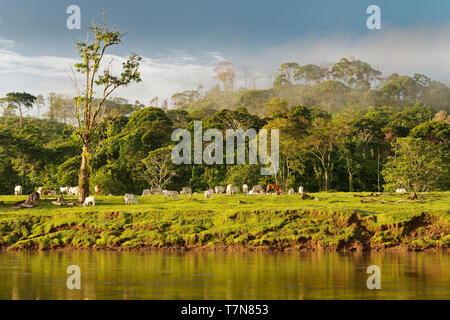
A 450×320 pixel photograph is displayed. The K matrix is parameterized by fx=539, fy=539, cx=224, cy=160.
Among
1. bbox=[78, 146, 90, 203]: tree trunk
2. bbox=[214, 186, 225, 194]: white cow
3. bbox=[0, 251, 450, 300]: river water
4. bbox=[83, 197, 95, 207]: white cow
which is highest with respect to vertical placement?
bbox=[78, 146, 90, 203]: tree trunk

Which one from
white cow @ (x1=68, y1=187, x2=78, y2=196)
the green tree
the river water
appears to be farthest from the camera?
the green tree

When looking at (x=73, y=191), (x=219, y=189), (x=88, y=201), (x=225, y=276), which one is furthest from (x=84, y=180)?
(x=225, y=276)

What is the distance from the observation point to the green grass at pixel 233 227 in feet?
77.5

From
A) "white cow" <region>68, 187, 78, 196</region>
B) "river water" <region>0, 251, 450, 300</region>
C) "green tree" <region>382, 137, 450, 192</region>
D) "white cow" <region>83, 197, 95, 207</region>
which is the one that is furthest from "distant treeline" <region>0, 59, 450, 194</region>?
Answer: "river water" <region>0, 251, 450, 300</region>

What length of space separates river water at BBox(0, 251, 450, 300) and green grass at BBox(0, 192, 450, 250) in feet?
5.76

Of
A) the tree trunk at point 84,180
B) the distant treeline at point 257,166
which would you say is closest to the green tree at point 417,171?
the distant treeline at point 257,166

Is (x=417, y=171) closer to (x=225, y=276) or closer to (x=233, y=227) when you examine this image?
(x=233, y=227)

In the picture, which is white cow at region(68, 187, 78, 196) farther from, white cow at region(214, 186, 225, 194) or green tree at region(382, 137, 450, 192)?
green tree at region(382, 137, 450, 192)

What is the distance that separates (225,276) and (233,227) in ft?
29.9

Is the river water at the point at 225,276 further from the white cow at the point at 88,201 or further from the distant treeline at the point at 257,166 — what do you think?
the distant treeline at the point at 257,166

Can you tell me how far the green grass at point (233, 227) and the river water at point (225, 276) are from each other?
1757mm

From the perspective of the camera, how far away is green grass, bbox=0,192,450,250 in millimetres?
23625
